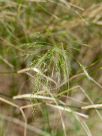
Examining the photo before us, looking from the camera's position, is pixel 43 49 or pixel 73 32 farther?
pixel 73 32

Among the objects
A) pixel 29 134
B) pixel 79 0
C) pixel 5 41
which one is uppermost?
pixel 79 0

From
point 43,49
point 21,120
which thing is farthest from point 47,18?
point 43,49

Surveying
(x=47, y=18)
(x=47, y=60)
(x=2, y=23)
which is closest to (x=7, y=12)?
(x=2, y=23)

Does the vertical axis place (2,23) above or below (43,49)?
above

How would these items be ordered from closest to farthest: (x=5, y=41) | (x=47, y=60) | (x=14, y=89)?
(x=47, y=60) < (x=5, y=41) < (x=14, y=89)

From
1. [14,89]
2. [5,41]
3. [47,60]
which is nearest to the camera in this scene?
[47,60]

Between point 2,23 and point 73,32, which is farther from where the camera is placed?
point 73,32

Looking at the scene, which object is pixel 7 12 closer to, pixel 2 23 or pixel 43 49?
pixel 2 23

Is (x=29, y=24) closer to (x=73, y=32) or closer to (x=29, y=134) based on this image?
(x=73, y=32)

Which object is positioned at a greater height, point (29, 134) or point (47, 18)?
point (47, 18)
